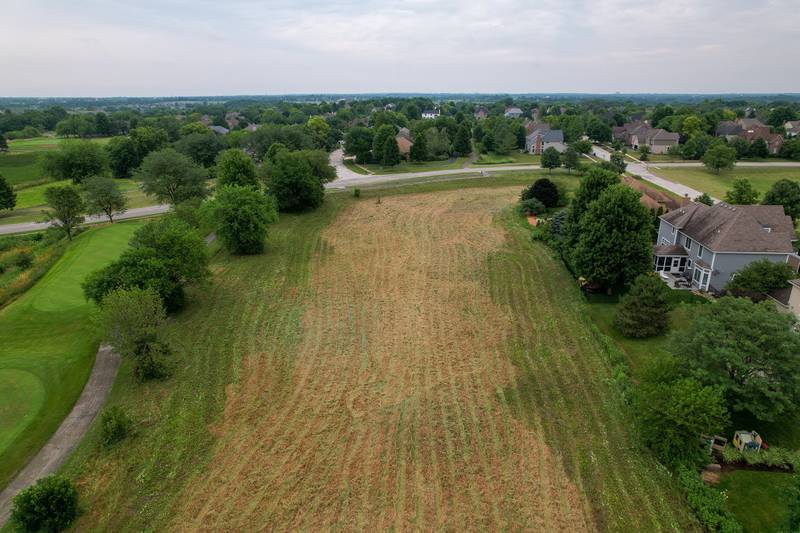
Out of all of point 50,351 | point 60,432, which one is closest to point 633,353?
point 60,432

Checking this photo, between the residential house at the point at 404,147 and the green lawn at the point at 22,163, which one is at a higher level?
the residential house at the point at 404,147

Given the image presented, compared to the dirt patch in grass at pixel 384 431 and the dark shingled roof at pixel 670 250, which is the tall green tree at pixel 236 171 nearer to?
the dirt patch in grass at pixel 384 431

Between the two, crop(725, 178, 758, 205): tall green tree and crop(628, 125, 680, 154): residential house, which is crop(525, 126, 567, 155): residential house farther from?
crop(725, 178, 758, 205): tall green tree

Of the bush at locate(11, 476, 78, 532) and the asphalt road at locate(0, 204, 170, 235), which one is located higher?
the asphalt road at locate(0, 204, 170, 235)

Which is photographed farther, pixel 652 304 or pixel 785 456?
pixel 652 304

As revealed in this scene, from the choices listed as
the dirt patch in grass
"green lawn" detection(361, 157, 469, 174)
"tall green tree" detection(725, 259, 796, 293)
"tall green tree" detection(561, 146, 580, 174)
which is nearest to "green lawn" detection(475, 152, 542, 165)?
"green lawn" detection(361, 157, 469, 174)

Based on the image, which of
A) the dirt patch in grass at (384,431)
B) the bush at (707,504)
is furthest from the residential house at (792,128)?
the bush at (707,504)

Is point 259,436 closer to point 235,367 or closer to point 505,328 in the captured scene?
point 235,367
